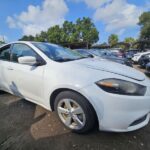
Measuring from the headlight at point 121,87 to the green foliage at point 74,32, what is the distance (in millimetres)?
53301

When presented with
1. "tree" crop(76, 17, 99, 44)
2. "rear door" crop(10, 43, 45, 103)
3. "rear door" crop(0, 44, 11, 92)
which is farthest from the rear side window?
"tree" crop(76, 17, 99, 44)

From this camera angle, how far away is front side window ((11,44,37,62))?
134 inches

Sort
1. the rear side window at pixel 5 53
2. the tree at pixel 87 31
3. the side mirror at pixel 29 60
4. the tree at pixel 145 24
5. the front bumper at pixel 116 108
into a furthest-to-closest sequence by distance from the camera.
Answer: the tree at pixel 87 31 < the tree at pixel 145 24 < the rear side window at pixel 5 53 < the side mirror at pixel 29 60 < the front bumper at pixel 116 108

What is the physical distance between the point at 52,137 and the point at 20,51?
1.94 m

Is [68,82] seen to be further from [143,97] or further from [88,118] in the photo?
[143,97]

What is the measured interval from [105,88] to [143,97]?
21.6 inches

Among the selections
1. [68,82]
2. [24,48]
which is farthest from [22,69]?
[68,82]

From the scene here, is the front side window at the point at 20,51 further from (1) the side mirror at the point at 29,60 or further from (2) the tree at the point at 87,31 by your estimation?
(2) the tree at the point at 87,31

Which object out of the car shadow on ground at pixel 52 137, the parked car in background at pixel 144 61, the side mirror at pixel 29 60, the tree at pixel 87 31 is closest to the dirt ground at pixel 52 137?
the car shadow on ground at pixel 52 137

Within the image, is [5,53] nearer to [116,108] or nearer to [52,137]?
[52,137]

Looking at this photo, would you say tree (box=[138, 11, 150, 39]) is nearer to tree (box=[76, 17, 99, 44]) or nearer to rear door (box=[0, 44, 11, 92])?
tree (box=[76, 17, 99, 44])

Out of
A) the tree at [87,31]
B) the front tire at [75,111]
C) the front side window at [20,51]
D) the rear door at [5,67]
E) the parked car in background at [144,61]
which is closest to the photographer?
the front tire at [75,111]

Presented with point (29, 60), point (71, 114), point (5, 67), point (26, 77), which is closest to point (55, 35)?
point (5, 67)

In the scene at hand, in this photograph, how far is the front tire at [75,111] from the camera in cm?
251
